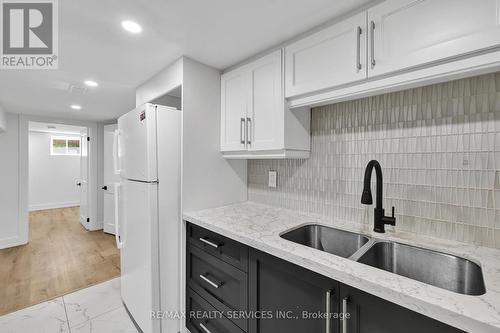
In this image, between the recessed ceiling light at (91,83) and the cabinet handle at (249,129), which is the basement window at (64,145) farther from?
the cabinet handle at (249,129)

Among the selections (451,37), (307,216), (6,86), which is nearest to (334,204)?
(307,216)

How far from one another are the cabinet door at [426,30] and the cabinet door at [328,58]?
2.4 inches

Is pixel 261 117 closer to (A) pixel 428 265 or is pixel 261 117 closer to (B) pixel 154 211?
(B) pixel 154 211

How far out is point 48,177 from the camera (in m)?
6.48

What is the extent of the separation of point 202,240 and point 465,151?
1575 mm

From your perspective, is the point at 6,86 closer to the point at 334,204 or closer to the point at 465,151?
the point at 334,204

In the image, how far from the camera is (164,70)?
6.46ft

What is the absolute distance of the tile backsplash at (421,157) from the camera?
106cm

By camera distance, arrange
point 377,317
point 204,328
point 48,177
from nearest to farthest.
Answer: point 377,317 < point 204,328 < point 48,177

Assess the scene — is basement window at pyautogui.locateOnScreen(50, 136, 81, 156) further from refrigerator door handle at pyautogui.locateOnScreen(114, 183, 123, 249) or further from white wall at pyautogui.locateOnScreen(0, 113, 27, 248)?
refrigerator door handle at pyautogui.locateOnScreen(114, 183, 123, 249)

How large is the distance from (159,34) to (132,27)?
0.15m

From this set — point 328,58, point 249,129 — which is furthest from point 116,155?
point 328,58

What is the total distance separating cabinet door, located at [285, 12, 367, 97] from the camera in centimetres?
117

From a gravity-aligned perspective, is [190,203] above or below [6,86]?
below
